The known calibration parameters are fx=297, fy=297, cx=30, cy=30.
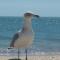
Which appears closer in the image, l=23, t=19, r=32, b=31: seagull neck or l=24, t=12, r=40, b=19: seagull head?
l=24, t=12, r=40, b=19: seagull head

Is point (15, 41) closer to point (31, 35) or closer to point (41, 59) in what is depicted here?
point (31, 35)

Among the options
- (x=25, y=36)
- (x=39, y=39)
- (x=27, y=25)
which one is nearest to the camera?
(x=25, y=36)

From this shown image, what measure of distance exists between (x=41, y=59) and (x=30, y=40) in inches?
136

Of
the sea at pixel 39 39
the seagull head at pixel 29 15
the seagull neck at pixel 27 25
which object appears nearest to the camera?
the seagull head at pixel 29 15

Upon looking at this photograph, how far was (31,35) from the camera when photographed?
6766mm

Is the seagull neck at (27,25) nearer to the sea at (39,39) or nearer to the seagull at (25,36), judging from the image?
the seagull at (25,36)

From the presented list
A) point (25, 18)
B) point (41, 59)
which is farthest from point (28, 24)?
point (41, 59)

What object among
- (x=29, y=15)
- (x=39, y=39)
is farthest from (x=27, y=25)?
(x=39, y=39)

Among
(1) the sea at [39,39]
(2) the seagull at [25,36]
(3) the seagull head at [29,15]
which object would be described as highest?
(3) the seagull head at [29,15]

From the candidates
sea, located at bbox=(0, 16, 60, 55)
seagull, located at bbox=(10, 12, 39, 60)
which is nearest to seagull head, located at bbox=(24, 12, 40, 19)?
seagull, located at bbox=(10, 12, 39, 60)

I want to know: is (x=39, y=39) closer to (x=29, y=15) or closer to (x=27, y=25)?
(x=27, y=25)

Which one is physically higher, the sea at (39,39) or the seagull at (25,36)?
the seagull at (25,36)

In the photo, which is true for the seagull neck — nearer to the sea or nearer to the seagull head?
the seagull head

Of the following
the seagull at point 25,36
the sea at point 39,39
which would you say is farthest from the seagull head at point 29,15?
the sea at point 39,39
